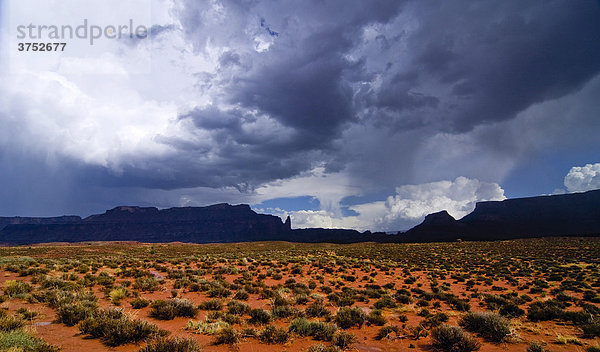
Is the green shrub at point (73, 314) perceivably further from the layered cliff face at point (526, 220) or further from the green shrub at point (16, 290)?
the layered cliff face at point (526, 220)

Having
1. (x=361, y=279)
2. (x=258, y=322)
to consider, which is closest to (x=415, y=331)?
(x=258, y=322)

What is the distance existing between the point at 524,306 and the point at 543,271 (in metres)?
16.3

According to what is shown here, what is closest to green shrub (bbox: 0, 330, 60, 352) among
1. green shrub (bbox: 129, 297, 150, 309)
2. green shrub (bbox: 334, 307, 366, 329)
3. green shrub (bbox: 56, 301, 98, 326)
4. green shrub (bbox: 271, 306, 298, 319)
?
green shrub (bbox: 56, 301, 98, 326)

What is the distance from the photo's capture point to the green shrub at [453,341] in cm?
745

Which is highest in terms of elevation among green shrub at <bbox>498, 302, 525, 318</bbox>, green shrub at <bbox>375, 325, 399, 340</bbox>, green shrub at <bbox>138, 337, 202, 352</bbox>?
green shrub at <bbox>138, 337, 202, 352</bbox>

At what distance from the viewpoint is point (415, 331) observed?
29.1 feet

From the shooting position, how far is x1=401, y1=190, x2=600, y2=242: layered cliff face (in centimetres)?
11775

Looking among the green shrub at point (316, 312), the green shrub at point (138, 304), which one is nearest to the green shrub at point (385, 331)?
the green shrub at point (316, 312)

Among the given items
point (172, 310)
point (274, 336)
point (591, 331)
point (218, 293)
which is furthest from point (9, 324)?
point (591, 331)

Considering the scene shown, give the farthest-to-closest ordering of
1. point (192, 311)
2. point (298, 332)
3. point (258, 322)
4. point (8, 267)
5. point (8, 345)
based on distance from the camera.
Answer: point (8, 267)
point (192, 311)
point (258, 322)
point (298, 332)
point (8, 345)

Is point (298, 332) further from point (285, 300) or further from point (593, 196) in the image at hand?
point (593, 196)

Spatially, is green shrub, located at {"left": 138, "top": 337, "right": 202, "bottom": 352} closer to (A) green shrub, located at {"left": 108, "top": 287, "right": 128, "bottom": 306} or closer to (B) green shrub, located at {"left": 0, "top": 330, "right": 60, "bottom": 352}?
(B) green shrub, located at {"left": 0, "top": 330, "right": 60, "bottom": 352}

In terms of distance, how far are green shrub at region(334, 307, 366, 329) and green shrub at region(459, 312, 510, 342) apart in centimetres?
369

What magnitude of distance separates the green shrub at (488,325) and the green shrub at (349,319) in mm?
3687
